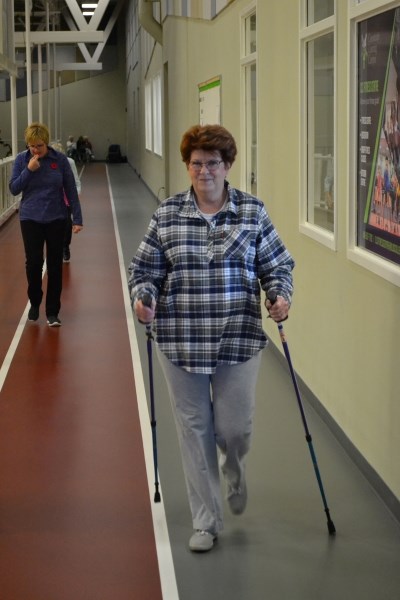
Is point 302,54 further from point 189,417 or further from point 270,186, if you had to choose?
point 189,417

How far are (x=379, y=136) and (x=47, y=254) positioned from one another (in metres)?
5.05

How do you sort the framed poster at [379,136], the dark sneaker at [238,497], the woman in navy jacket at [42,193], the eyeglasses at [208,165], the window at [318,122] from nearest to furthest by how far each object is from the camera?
the eyeglasses at [208,165], the dark sneaker at [238,497], the framed poster at [379,136], the window at [318,122], the woman in navy jacket at [42,193]

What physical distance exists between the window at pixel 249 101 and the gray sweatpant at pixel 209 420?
532 cm

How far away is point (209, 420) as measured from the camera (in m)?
4.32

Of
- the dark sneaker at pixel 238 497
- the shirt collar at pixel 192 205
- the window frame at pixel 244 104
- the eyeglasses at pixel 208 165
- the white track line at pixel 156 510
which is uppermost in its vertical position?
the window frame at pixel 244 104

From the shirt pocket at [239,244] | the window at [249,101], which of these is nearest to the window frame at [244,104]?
the window at [249,101]

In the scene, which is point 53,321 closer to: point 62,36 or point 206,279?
point 206,279

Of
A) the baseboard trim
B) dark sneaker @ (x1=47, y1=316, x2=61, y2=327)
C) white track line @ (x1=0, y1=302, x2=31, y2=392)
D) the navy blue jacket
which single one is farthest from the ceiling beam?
the baseboard trim

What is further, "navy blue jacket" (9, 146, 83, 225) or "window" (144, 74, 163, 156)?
"window" (144, 74, 163, 156)

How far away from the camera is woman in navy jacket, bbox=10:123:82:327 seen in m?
9.17

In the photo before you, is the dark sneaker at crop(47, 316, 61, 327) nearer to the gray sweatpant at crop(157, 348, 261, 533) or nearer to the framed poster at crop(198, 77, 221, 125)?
the framed poster at crop(198, 77, 221, 125)

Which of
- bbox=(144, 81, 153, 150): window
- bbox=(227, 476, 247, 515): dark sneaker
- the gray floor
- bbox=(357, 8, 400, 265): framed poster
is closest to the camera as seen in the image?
the gray floor

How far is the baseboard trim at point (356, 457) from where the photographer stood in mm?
4770

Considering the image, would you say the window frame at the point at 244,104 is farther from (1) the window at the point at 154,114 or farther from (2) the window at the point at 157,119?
(2) the window at the point at 157,119
